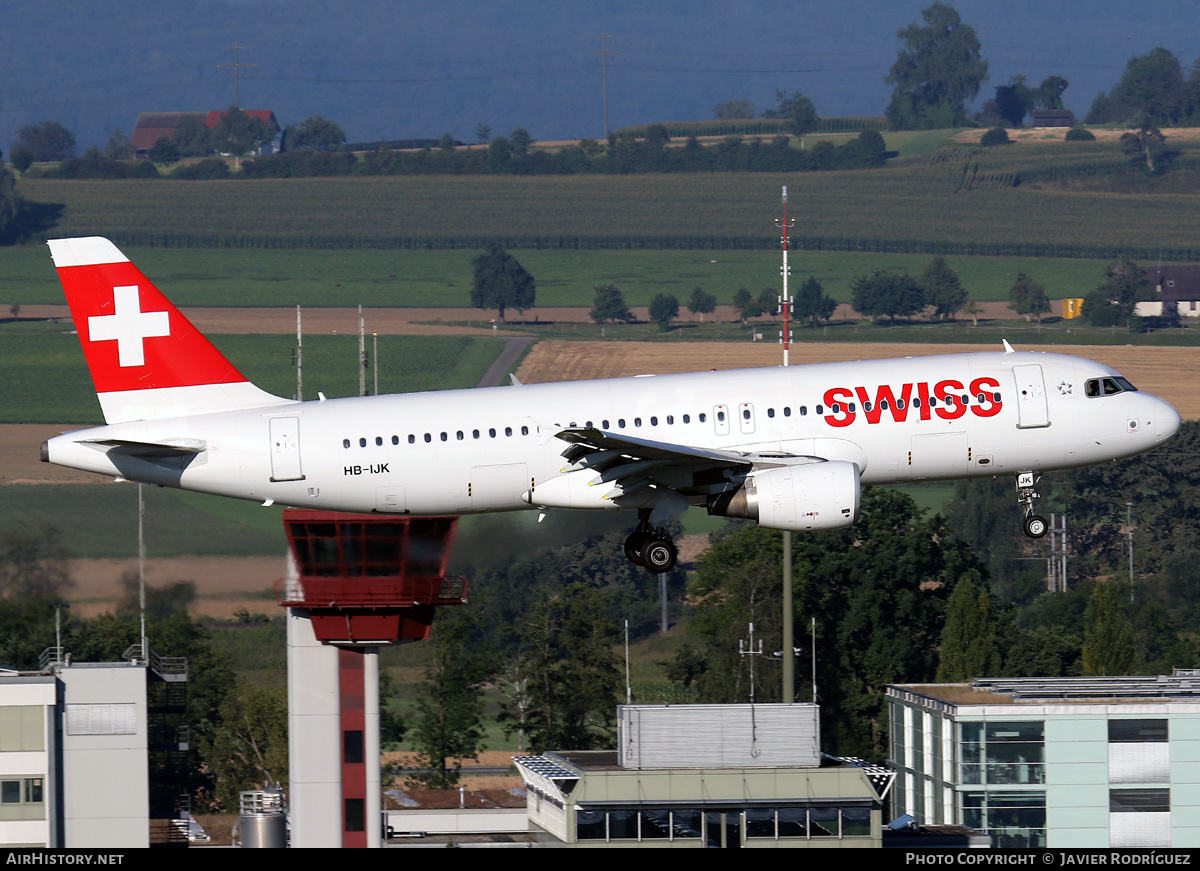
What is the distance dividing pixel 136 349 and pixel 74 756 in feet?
78.8

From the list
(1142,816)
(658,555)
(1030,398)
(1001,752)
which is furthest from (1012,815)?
(658,555)

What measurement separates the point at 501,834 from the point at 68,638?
3074 cm

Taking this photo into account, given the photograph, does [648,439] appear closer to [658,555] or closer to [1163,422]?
[658,555]

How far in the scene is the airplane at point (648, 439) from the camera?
128 ft

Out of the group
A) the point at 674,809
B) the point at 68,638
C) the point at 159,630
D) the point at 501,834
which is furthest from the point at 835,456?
the point at 159,630

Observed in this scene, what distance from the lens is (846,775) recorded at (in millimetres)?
55344

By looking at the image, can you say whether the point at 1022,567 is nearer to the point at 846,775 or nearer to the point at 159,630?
the point at 159,630

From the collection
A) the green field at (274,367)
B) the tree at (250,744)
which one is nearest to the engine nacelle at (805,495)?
the tree at (250,744)

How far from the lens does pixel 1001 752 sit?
205 ft

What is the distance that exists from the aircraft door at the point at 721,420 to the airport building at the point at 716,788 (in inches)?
725

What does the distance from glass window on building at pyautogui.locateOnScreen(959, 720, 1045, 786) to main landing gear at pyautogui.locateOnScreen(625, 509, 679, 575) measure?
26134mm

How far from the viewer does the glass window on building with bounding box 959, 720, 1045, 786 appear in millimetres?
61750

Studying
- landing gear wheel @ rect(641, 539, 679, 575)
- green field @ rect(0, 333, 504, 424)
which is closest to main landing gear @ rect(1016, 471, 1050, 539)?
landing gear wheel @ rect(641, 539, 679, 575)

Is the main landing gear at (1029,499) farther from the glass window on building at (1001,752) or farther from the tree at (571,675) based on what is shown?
the tree at (571,675)
